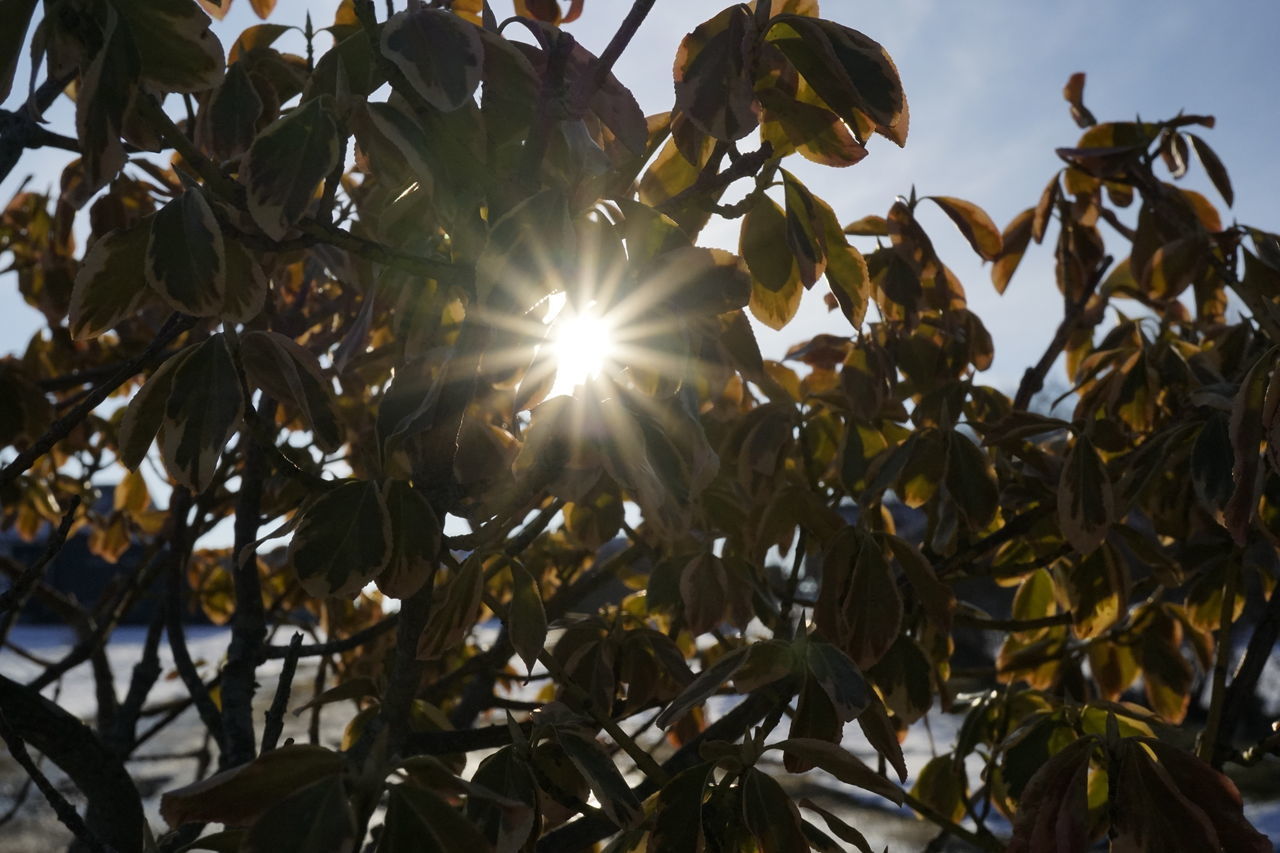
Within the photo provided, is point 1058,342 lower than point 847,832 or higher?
higher

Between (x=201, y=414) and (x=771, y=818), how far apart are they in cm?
47

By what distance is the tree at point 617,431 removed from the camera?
619 mm

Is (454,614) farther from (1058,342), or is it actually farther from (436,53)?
(1058,342)

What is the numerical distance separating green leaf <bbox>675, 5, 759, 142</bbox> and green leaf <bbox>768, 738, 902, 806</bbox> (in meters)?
0.40

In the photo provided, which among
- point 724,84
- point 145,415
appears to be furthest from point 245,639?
point 724,84

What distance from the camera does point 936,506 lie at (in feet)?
3.96

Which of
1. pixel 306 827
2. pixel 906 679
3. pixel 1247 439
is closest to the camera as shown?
pixel 306 827

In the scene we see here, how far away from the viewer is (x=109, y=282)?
0.68m

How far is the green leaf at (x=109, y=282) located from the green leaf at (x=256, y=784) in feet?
1.05

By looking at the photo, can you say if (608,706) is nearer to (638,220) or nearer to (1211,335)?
(638,220)

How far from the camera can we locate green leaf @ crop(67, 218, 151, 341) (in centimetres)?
67

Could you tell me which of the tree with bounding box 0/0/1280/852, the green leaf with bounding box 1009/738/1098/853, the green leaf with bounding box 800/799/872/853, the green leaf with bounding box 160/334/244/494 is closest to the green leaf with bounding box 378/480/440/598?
the tree with bounding box 0/0/1280/852

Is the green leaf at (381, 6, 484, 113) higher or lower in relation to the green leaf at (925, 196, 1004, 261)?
lower

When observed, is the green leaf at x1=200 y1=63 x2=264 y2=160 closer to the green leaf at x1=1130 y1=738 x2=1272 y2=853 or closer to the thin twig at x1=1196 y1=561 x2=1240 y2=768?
the green leaf at x1=1130 y1=738 x2=1272 y2=853
